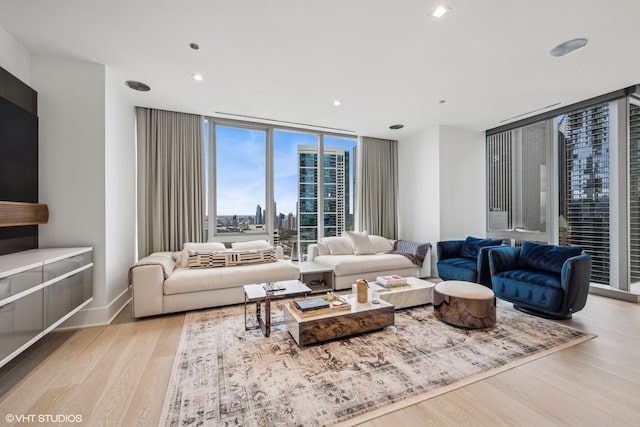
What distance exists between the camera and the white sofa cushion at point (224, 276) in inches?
123

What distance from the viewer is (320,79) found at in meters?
3.22

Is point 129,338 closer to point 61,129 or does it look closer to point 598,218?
point 61,129

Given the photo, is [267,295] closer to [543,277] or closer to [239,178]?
[239,178]

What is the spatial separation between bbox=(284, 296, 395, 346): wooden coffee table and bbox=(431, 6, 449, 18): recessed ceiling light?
2.54 metres

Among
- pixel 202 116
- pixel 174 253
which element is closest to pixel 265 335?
pixel 174 253

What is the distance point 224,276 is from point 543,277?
12.0ft

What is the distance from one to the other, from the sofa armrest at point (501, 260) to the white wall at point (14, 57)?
5.37 meters

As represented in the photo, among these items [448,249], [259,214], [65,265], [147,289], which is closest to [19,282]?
[65,265]

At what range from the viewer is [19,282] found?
6.08 ft

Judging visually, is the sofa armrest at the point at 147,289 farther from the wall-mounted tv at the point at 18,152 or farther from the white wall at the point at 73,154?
the wall-mounted tv at the point at 18,152

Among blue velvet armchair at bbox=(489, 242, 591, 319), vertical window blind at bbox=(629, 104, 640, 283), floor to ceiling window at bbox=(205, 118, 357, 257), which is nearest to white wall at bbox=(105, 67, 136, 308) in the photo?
floor to ceiling window at bbox=(205, 118, 357, 257)

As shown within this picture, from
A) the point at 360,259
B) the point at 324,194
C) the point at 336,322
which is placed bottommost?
the point at 336,322

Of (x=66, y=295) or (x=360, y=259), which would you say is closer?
(x=66, y=295)

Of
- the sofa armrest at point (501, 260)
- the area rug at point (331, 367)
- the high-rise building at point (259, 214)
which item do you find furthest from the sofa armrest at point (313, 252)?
the sofa armrest at point (501, 260)
